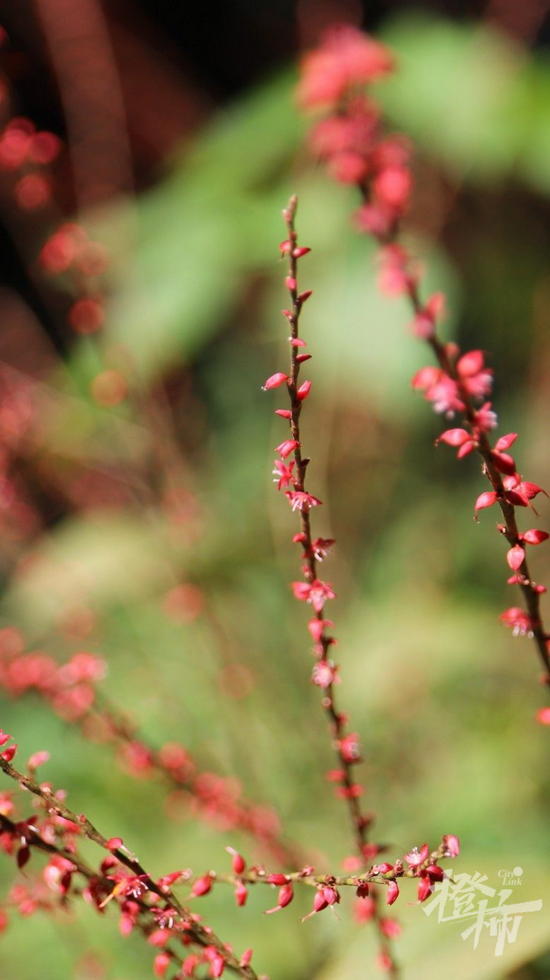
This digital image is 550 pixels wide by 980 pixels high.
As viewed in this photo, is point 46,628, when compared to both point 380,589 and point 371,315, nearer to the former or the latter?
point 380,589

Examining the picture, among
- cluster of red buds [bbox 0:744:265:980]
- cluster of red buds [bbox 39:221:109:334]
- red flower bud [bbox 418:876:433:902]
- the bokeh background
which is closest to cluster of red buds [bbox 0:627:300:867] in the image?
the bokeh background

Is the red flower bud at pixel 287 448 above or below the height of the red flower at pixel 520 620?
above

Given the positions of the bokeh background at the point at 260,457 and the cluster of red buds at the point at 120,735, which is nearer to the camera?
the cluster of red buds at the point at 120,735

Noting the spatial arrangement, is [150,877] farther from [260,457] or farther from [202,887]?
[260,457]

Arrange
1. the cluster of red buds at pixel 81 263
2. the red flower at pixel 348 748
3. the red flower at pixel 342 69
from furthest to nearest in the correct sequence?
the cluster of red buds at pixel 81 263
the red flower at pixel 342 69
the red flower at pixel 348 748

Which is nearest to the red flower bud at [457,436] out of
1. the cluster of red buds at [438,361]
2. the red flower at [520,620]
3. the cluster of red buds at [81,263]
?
the cluster of red buds at [438,361]

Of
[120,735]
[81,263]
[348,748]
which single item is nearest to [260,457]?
[81,263]

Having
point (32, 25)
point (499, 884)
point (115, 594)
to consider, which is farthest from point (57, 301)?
point (499, 884)

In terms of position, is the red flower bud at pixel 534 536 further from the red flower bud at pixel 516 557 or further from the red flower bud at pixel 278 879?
the red flower bud at pixel 278 879
